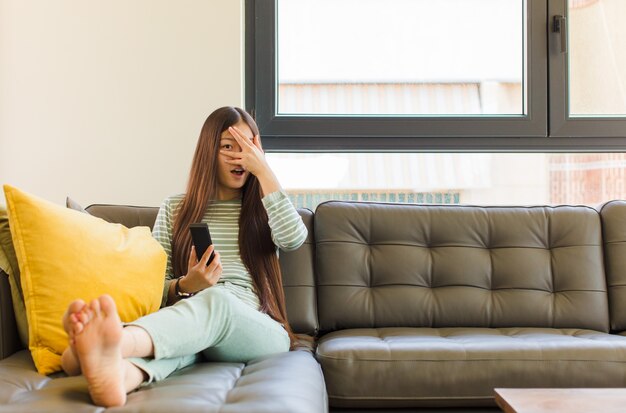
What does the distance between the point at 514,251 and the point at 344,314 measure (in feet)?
2.19

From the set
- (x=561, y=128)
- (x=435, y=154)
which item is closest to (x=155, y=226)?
(x=435, y=154)

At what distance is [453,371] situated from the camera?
1.91 meters

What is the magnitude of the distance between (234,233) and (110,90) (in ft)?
3.32

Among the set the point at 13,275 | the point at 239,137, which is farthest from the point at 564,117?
the point at 13,275

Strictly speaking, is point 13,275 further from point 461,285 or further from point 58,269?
point 461,285

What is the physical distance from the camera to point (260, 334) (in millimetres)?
1789

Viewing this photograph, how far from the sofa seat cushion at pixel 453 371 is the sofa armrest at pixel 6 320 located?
82 cm

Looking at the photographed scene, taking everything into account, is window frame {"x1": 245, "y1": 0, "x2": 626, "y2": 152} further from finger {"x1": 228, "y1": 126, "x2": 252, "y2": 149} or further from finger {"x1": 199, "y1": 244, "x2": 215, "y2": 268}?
finger {"x1": 199, "y1": 244, "x2": 215, "y2": 268}

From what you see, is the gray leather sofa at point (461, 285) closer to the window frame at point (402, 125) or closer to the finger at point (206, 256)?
the finger at point (206, 256)

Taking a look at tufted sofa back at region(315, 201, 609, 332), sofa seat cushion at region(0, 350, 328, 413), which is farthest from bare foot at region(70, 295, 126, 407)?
tufted sofa back at region(315, 201, 609, 332)

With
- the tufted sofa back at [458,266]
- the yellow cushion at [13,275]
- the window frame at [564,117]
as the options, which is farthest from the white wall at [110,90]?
the window frame at [564,117]

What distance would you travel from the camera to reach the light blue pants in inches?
59.3

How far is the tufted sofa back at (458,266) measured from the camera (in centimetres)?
240

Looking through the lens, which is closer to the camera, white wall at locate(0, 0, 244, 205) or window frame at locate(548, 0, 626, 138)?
white wall at locate(0, 0, 244, 205)
